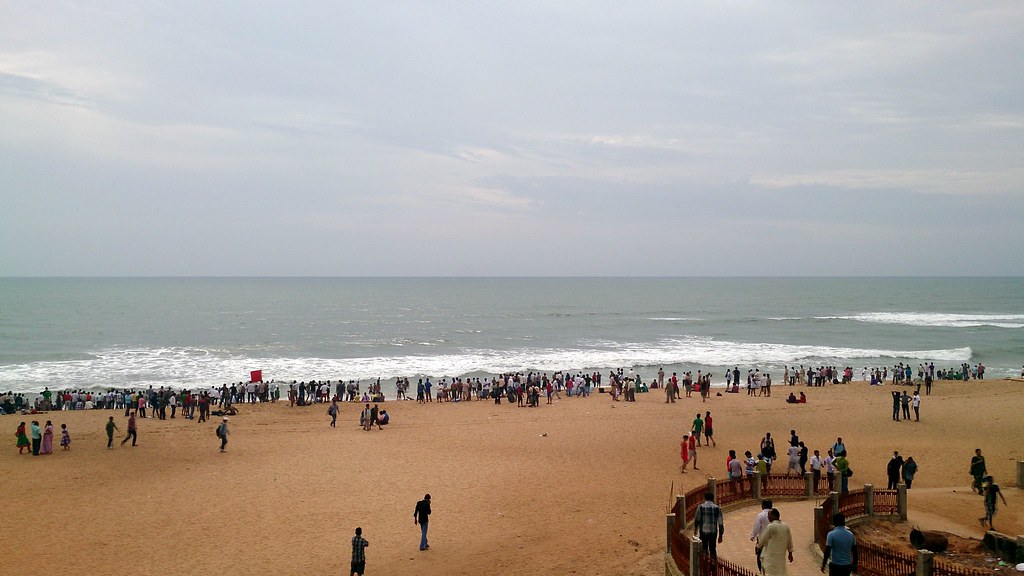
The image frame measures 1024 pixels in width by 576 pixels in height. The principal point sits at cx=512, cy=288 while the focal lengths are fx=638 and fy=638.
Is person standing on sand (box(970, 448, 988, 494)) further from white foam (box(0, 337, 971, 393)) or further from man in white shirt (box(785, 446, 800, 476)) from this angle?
white foam (box(0, 337, 971, 393))

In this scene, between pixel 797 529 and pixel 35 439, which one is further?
pixel 35 439

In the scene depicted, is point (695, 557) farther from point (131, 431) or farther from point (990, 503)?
point (131, 431)

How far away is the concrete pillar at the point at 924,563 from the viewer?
7.73 metres

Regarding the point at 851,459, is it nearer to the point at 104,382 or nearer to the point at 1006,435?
the point at 1006,435

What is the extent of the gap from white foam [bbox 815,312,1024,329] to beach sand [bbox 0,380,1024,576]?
6032 cm

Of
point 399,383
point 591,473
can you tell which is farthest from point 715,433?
point 399,383

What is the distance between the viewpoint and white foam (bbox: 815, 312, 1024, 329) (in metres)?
79.8

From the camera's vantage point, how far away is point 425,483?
17266 mm

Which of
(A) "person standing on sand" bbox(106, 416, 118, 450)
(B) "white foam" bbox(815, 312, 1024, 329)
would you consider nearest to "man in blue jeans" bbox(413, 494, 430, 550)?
(A) "person standing on sand" bbox(106, 416, 118, 450)

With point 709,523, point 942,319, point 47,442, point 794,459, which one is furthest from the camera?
point 942,319

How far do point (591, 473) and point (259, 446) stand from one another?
11481 millimetres

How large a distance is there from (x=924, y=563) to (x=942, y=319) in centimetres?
9645

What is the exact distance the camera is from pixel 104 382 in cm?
4044

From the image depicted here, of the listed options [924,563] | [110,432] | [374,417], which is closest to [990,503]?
[924,563]
